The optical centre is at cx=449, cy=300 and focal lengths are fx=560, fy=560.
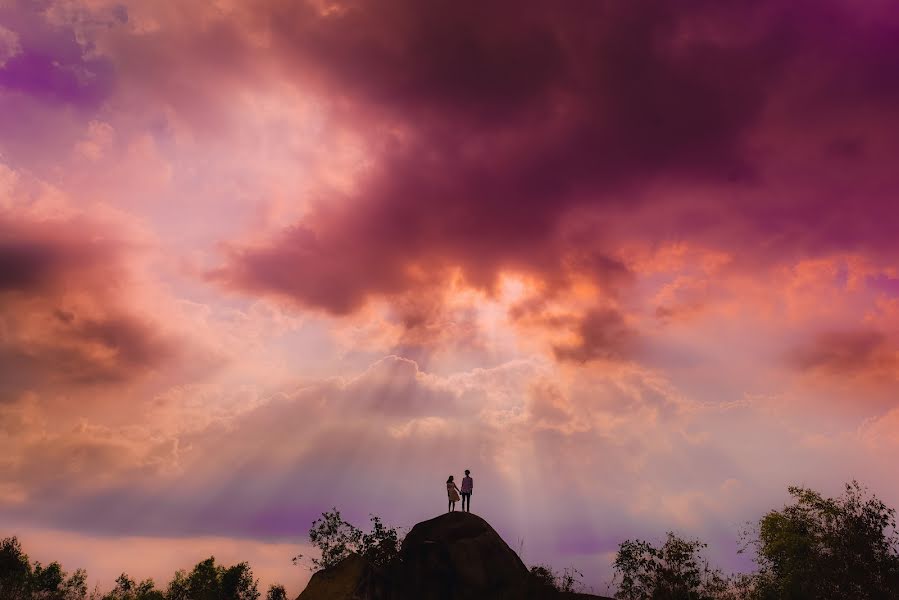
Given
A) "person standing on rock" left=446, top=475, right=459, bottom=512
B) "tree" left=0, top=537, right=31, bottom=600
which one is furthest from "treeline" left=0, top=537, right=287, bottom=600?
"person standing on rock" left=446, top=475, right=459, bottom=512

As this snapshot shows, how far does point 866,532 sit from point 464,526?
36.5 meters

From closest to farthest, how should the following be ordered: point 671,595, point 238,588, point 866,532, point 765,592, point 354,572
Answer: point 354,572 → point 671,595 → point 866,532 → point 765,592 → point 238,588

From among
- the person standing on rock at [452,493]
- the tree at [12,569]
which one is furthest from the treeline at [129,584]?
the person standing on rock at [452,493]

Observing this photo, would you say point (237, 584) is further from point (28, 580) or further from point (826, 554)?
point (826, 554)

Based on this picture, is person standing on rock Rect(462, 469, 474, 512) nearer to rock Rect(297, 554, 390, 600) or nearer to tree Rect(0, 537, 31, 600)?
rock Rect(297, 554, 390, 600)

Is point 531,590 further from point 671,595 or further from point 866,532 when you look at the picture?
point 866,532

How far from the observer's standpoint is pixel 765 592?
2042 inches

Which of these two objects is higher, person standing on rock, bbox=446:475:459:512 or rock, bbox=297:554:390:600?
person standing on rock, bbox=446:475:459:512

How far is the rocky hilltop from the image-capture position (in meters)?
34.2

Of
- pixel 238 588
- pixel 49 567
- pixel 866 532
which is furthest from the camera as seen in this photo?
pixel 49 567

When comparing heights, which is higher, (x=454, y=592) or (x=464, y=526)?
(x=464, y=526)

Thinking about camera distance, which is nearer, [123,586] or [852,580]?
[852,580]

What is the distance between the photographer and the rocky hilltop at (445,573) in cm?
3422

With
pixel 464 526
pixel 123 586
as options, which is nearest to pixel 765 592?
pixel 464 526
